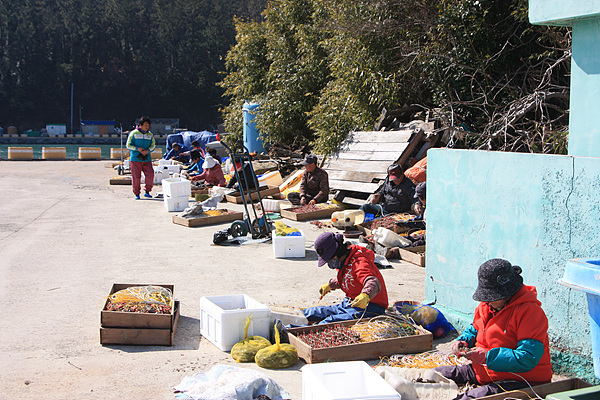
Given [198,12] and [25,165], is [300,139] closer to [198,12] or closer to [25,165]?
[25,165]

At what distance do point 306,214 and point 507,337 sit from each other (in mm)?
7709

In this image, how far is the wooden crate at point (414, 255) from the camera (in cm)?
809

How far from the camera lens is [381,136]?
13.2m

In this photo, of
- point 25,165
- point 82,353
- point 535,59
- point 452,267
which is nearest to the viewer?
point 82,353

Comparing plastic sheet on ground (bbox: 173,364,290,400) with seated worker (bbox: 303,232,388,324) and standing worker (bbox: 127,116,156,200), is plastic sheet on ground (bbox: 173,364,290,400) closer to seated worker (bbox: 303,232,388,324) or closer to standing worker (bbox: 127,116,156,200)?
seated worker (bbox: 303,232,388,324)

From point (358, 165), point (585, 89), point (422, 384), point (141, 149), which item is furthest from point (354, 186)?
point (422, 384)

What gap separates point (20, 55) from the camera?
81.9m

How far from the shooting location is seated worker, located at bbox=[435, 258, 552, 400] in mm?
3701

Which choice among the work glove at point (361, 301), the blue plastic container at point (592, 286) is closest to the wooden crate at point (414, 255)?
the work glove at point (361, 301)

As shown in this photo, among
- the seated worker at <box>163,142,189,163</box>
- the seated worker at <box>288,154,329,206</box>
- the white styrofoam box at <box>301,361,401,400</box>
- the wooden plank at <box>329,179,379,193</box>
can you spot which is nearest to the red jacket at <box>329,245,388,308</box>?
the white styrofoam box at <box>301,361,401,400</box>

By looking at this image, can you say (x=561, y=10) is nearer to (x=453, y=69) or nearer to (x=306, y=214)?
(x=306, y=214)

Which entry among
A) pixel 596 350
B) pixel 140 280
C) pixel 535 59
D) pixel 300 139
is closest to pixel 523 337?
pixel 596 350

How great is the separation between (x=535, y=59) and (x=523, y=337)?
954 centimetres

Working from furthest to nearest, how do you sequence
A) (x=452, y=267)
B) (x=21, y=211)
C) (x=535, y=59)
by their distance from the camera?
(x=21, y=211)
(x=535, y=59)
(x=452, y=267)
